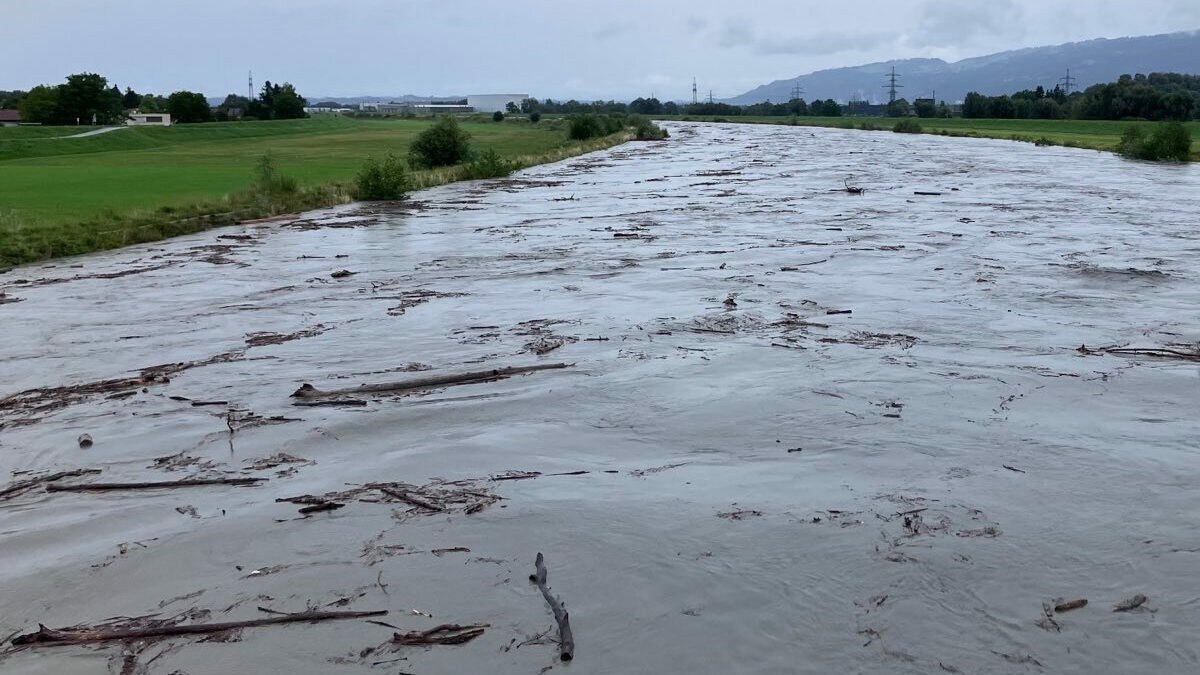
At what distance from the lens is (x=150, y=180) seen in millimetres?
41938

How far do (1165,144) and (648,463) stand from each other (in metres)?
56.9

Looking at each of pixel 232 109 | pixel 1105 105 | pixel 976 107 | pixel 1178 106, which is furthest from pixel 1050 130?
pixel 232 109

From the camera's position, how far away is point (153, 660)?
6148mm

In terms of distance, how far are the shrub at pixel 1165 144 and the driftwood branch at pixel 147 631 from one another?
5984cm

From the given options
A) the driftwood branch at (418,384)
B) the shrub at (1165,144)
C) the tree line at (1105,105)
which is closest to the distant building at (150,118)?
the tree line at (1105,105)

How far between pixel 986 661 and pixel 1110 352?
8.31 m

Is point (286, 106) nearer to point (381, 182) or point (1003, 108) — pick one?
point (1003, 108)

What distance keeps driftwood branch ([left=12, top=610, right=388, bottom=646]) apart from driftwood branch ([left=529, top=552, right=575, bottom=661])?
111 centimetres

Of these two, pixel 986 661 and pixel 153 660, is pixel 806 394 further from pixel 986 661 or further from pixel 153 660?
pixel 153 660

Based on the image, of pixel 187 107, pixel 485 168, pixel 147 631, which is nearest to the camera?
pixel 147 631

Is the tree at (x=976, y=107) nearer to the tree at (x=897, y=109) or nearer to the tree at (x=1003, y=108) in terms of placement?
the tree at (x=1003, y=108)

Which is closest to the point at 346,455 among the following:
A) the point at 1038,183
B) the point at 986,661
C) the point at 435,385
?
the point at 435,385

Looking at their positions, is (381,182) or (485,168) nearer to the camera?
(381,182)

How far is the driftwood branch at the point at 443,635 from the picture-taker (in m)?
6.34
